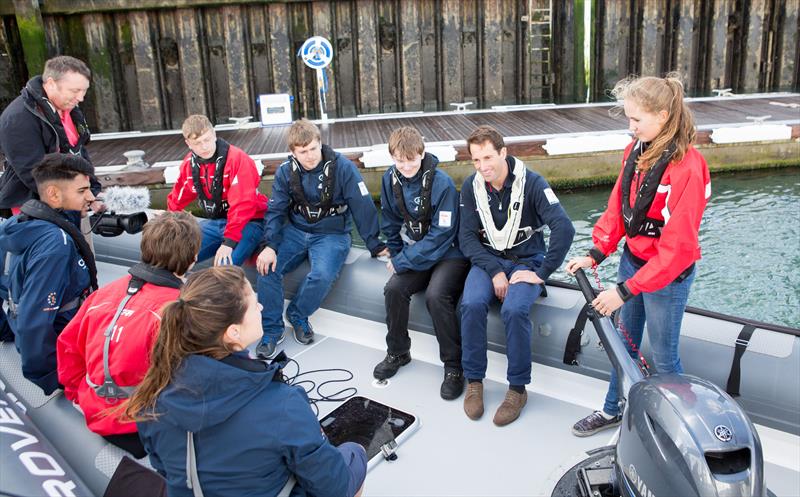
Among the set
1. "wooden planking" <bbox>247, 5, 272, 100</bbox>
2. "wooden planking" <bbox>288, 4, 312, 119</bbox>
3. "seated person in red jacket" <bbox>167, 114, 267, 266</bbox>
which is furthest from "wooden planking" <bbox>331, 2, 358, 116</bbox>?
"seated person in red jacket" <bbox>167, 114, 267, 266</bbox>

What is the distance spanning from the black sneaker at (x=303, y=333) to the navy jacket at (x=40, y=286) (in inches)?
40.3

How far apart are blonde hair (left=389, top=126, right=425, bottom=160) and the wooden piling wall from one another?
6.29 meters

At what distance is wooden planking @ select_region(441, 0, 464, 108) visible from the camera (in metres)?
8.59

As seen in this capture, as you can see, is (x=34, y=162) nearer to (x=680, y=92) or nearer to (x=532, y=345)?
(x=532, y=345)

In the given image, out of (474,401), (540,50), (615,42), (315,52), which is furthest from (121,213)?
(615,42)

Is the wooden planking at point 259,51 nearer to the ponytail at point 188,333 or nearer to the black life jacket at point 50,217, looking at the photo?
the black life jacket at point 50,217

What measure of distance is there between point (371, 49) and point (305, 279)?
20.6ft

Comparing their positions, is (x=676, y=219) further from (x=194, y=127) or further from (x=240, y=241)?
(x=194, y=127)

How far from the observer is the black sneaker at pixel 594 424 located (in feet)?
7.26

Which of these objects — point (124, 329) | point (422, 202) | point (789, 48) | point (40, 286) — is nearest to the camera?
point (124, 329)

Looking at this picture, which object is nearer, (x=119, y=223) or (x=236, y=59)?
(x=119, y=223)

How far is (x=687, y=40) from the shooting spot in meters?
8.96

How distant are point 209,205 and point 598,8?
7.24m

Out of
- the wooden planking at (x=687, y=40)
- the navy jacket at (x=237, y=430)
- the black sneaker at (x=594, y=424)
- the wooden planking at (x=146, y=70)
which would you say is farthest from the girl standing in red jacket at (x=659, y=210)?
the wooden planking at (x=687, y=40)
